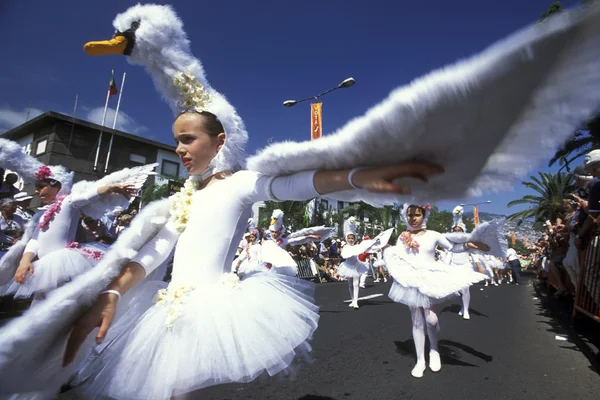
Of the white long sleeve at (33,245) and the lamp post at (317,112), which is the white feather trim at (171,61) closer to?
the white long sleeve at (33,245)

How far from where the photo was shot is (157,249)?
180 centimetres

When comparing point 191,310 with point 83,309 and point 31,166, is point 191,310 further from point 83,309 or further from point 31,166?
point 31,166

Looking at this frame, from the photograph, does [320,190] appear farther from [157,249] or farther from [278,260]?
[278,260]

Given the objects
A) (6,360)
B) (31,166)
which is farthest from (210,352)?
(31,166)

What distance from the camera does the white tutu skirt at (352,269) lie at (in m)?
8.81

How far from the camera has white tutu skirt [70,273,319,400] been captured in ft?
4.46

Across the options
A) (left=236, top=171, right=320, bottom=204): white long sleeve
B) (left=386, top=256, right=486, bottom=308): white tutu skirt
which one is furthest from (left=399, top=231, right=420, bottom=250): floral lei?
(left=236, top=171, right=320, bottom=204): white long sleeve

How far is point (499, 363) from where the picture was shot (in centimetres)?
422

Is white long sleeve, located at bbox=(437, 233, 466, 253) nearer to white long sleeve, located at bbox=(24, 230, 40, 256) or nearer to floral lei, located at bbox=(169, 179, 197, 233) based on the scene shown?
floral lei, located at bbox=(169, 179, 197, 233)

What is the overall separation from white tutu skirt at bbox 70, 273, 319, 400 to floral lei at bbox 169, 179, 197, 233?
1.20 feet

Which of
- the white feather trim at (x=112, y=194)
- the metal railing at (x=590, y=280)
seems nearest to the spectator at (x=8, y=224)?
the white feather trim at (x=112, y=194)

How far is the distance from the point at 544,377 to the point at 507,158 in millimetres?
3892

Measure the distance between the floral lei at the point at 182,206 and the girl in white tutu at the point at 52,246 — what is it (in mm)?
1801

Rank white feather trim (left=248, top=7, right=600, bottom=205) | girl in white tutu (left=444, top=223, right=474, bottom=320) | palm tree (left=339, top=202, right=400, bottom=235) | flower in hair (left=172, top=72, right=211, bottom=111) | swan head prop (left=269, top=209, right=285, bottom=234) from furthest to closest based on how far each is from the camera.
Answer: palm tree (left=339, top=202, right=400, bottom=235), swan head prop (left=269, top=209, right=285, bottom=234), girl in white tutu (left=444, top=223, right=474, bottom=320), flower in hair (left=172, top=72, right=211, bottom=111), white feather trim (left=248, top=7, right=600, bottom=205)
